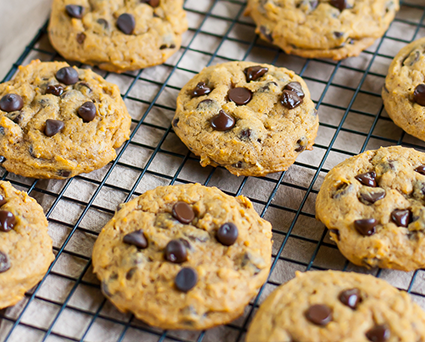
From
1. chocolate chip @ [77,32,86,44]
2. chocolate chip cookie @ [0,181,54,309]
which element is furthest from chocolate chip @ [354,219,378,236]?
chocolate chip @ [77,32,86,44]

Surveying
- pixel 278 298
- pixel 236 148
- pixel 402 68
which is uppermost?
pixel 402 68

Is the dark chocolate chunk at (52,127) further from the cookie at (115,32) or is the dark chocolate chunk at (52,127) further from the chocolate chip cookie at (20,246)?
the cookie at (115,32)

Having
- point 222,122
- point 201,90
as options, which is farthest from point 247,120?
point 201,90

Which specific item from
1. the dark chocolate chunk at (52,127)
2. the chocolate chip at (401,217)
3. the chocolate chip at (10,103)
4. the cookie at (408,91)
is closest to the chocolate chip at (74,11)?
the chocolate chip at (10,103)

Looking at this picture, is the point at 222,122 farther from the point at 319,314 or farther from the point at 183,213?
the point at 319,314

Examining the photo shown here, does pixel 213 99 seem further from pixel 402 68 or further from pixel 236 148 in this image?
pixel 402 68

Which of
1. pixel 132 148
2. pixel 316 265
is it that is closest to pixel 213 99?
pixel 132 148
